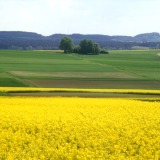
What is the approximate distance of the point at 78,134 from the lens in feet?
62.8

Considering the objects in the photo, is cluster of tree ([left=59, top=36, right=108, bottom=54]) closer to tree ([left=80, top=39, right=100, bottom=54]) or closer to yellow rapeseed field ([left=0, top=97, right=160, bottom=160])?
tree ([left=80, top=39, right=100, bottom=54])

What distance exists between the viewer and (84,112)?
2516 cm

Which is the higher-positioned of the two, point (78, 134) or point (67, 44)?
point (67, 44)

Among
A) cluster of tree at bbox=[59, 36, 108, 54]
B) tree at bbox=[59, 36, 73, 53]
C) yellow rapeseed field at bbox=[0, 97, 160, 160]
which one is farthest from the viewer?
→ tree at bbox=[59, 36, 73, 53]

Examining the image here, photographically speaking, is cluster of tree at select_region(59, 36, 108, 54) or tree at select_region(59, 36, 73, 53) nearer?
cluster of tree at select_region(59, 36, 108, 54)

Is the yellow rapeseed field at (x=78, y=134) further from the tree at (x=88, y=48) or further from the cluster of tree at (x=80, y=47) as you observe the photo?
the cluster of tree at (x=80, y=47)

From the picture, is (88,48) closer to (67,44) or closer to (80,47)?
(80,47)

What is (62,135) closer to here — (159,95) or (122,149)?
(122,149)

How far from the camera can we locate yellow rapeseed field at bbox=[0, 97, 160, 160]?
1648 cm

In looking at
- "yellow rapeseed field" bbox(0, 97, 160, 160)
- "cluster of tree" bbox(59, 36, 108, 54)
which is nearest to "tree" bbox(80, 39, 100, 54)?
"cluster of tree" bbox(59, 36, 108, 54)

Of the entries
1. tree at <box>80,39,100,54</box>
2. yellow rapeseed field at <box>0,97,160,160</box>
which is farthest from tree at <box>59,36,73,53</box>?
yellow rapeseed field at <box>0,97,160,160</box>

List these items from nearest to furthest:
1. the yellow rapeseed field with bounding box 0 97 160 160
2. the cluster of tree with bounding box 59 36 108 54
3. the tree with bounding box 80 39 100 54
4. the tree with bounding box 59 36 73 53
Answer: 1. the yellow rapeseed field with bounding box 0 97 160 160
2. the tree with bounding box 80 39 100 54
3. the cluster of tree with bounding box 59 36 108 54
4. the tree with bounding box 59 36 73 53

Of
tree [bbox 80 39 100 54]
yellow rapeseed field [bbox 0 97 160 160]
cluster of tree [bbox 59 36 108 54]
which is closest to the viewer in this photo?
yellow rapeseed field [bbox 0 97 160 160]

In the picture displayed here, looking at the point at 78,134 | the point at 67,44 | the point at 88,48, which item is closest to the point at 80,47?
the point at 88,48
